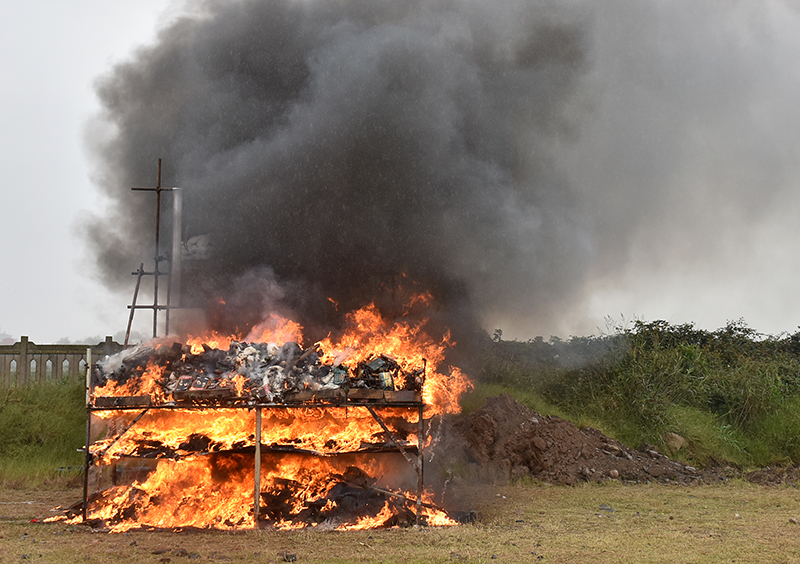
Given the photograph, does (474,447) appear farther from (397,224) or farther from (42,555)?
(42,555)

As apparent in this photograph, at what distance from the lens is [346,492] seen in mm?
8953

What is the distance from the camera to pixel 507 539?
793 cm

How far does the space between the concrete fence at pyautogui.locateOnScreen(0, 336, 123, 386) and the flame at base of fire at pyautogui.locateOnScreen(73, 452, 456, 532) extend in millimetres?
7234

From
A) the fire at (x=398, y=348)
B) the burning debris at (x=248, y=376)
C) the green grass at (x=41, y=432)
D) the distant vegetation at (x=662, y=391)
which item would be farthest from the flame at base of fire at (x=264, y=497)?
the distant vegetation at (x=662, y=391)

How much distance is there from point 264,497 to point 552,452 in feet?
20.2

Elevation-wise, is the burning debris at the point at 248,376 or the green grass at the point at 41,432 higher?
the burning debris at the point at 248,376

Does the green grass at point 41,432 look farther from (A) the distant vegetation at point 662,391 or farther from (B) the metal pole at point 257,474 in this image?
(A) the distant vegetation at point 662,391

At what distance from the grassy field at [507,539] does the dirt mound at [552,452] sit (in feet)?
5.89

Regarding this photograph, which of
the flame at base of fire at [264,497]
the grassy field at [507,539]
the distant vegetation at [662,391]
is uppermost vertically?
the distant vegetation at [662,391]

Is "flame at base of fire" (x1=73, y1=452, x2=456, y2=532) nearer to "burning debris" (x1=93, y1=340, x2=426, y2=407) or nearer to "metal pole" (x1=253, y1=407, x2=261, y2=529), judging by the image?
"metal pole" (x1=253, y1=407, x2=261, y2=529)

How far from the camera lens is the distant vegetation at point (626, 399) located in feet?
44.2

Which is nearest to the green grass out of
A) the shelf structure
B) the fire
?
the shelf structure

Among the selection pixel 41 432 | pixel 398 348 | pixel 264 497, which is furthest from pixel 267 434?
pixel 41 432

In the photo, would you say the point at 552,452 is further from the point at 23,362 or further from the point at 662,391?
the point at 23,362
